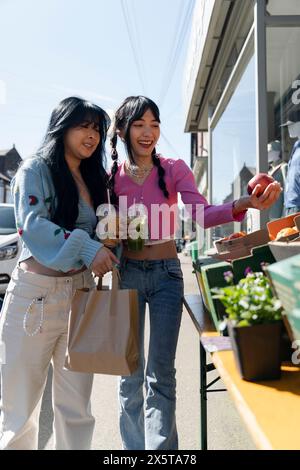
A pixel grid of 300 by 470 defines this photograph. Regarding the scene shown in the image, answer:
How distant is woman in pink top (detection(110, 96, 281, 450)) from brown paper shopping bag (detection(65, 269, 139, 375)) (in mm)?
345

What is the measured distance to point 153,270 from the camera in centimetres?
175

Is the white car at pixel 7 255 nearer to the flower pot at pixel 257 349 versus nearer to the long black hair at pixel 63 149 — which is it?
the long black hair at pixel 63 149

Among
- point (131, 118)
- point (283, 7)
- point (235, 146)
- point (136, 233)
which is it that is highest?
point (283, 7)

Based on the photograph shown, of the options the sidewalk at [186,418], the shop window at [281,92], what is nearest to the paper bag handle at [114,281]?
the sidewalk at [186,418]

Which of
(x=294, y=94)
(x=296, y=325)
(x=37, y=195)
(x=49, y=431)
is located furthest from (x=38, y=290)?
(x=294, y=94)

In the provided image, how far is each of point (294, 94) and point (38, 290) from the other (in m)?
3.87

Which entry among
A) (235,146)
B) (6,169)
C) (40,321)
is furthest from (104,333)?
(6,169)

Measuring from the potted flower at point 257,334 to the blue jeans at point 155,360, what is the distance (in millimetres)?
796

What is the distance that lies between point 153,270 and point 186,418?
1.33 m

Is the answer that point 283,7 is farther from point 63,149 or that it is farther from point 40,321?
point 40,321

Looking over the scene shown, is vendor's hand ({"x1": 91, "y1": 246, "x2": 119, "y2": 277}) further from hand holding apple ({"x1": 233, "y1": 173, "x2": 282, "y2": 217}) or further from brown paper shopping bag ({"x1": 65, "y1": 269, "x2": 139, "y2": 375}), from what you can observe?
hand holding apple ({"x1": 233, "y1": 173, "x2": 282, "y2": 217})

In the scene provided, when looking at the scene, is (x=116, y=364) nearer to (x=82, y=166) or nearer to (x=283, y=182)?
(x=82, y=166)
